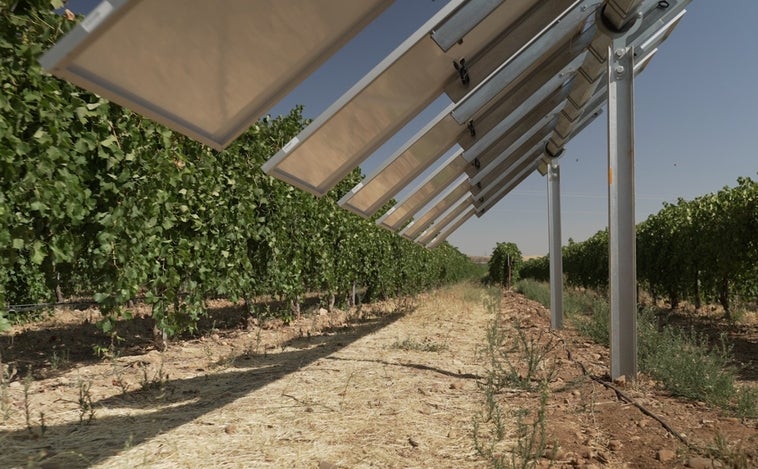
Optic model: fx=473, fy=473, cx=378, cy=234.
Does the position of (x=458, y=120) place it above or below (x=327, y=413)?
above

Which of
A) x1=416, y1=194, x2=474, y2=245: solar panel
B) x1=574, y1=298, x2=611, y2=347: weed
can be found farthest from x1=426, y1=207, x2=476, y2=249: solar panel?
x1=574, y1=298, x2=611, y2=347: weed

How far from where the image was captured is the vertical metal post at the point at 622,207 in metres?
4.38

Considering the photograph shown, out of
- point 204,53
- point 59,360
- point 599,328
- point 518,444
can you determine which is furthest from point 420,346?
point 204,53

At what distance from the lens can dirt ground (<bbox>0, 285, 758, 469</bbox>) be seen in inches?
112

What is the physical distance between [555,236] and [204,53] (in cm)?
734

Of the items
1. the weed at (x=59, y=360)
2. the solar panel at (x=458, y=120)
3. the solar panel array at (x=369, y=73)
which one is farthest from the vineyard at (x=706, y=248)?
the weed at (x=59, y=360)

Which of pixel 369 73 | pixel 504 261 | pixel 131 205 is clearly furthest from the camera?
pixel 504 261

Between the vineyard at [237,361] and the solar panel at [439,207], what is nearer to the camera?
the vineyard at [237,361]

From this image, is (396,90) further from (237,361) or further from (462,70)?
(237,361)

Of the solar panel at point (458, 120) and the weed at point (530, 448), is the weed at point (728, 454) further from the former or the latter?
the solar panel at point (458, 120)

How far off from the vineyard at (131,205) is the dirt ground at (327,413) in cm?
85

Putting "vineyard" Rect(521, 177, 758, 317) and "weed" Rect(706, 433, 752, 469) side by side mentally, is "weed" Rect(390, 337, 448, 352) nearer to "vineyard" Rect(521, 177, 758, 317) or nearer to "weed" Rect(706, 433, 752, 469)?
"weed" Rect(706, 433, 752, 469)

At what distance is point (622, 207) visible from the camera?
440 centimetres

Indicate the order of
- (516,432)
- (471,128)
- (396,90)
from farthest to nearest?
(471,128) → (396,90) → (516,432)
